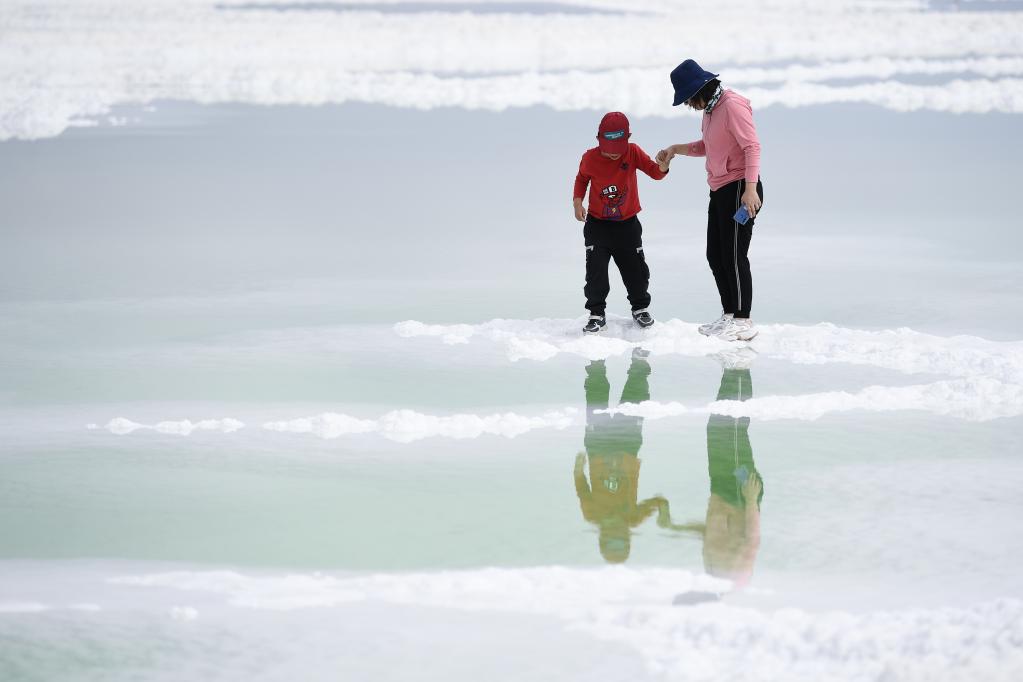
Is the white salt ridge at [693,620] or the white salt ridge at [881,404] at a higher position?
the white salt ridge at [881,404]

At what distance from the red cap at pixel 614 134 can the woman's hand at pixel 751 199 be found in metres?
0.70

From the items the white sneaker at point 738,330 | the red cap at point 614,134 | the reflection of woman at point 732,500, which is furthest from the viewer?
the white sneaker at point 738,330

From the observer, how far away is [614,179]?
7352 mm

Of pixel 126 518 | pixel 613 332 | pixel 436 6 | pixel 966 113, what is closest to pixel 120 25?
pixel 436 6

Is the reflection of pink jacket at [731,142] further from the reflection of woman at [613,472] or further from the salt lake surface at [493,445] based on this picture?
the reflection of woman at [613,472]

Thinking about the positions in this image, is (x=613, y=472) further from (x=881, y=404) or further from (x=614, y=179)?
(x=614, y=179)

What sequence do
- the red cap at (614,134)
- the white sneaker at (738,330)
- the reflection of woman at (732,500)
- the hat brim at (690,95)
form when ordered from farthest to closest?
the white sneaker at (738,330) < the red cap at (614,134) < the hat brim at (690,95) < the reflection of woman at (732,500)

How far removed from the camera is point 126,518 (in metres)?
5.04

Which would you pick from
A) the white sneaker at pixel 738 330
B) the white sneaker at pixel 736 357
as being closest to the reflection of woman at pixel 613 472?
the white sneaker at pixel 736 357

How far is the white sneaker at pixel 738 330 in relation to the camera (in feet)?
24.0

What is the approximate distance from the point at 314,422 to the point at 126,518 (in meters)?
1.18

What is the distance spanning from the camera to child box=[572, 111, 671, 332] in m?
7.31

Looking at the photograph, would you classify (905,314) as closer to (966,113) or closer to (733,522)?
(733,522)

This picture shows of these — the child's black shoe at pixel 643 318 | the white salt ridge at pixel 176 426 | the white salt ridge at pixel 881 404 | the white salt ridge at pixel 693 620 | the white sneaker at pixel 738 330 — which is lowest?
the white salt ridge at pixel 693 620
